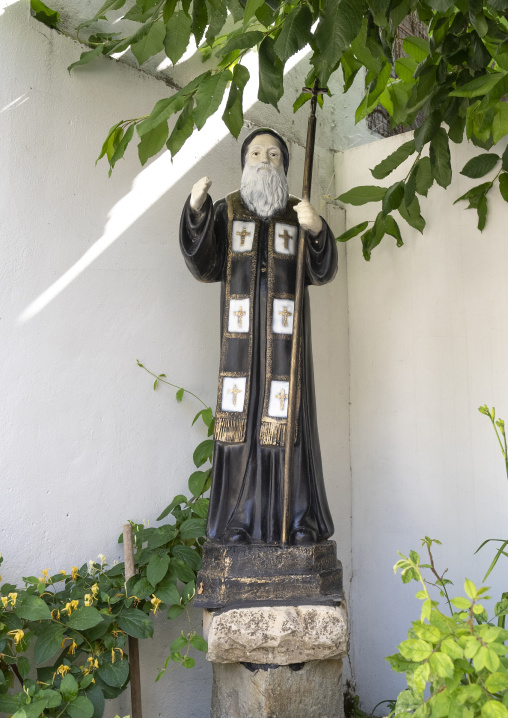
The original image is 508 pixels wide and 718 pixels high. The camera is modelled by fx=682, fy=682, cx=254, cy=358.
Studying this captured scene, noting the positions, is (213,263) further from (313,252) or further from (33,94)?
(33,94)

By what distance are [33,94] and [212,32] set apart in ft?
2.66

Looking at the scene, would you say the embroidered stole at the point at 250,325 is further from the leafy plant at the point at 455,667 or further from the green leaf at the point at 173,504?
the leafy plant at the point at 455,667

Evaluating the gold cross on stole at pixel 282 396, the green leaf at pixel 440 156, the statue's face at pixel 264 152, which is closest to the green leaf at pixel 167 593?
the gold cross on stole at pixel 282 396

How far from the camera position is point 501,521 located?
8.63 ft

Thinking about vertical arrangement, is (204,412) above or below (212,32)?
below

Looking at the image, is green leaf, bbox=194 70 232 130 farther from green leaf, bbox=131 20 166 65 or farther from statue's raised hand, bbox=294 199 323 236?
statue's raised hand, bbox=294 199 323 236

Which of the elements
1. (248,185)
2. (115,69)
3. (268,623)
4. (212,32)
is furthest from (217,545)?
(115,69)

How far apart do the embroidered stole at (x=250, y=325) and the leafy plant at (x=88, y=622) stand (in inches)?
15.8

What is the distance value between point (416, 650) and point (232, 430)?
1025mm

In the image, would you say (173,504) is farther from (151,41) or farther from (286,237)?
(151,41)

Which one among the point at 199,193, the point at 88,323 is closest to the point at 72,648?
the point at 88,323

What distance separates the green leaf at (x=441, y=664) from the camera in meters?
0.91

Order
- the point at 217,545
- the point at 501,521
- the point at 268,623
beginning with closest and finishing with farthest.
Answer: the point at 268,623, the point at 217,545, the point at 501,521

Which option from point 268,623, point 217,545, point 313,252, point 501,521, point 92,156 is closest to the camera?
point 268,623
